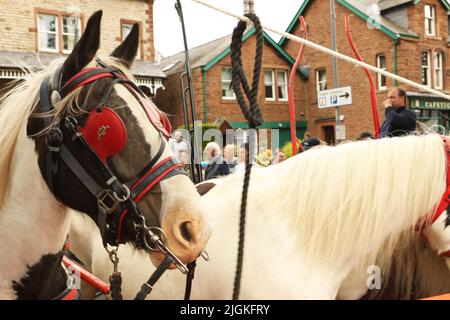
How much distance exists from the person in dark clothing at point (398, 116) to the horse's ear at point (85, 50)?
2.70 meters

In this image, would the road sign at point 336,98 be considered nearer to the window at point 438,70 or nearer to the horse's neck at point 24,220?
the horse's neck at point 24,220

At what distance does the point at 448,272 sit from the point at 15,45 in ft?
42.8

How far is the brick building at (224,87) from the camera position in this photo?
19391 millimetres

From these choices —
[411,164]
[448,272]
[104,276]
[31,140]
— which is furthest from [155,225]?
[448,272]

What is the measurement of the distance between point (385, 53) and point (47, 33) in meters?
14.0

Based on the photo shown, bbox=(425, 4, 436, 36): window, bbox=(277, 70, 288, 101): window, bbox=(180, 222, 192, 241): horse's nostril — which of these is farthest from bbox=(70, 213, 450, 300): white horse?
bbox=(425, 4, 436, 36): window

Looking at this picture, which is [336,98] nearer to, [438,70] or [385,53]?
[385,53]

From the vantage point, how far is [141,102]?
4.91ft

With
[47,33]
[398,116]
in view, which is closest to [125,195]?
[398,116]

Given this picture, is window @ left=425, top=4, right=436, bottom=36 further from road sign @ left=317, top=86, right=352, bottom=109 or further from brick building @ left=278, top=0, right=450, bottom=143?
road sign @ left=317, top=86, right=352, bottom=109

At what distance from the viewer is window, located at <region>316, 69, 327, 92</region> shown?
848 inches

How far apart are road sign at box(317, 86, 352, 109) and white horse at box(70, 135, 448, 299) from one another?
10.4 ft

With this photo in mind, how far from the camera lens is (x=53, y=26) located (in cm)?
1338
